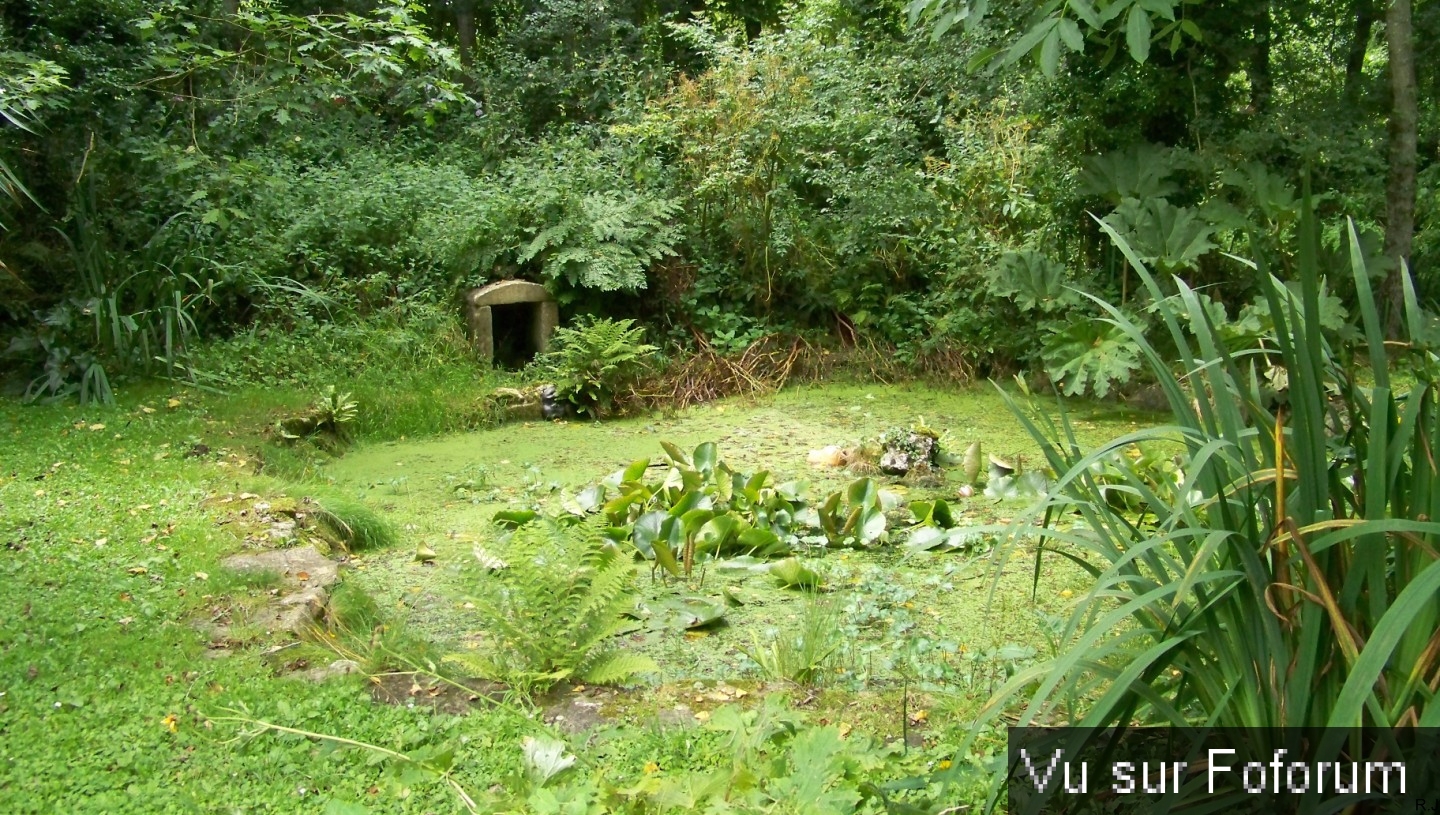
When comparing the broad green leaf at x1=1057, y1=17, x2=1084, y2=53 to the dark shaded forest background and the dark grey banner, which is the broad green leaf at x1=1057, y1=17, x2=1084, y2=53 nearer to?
the dark grey banner

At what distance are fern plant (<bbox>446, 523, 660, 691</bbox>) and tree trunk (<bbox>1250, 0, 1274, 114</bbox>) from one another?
611cm

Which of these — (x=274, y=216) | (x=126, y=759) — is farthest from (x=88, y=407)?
(x=126, y=759)

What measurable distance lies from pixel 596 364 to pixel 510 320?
62.5 inches

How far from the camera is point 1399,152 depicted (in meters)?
7.33

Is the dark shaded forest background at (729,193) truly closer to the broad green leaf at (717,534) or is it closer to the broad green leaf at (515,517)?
the broad green leaf at (515,517)

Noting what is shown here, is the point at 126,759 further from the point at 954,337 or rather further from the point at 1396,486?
the point at 954,337

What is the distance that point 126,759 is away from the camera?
2.57 m

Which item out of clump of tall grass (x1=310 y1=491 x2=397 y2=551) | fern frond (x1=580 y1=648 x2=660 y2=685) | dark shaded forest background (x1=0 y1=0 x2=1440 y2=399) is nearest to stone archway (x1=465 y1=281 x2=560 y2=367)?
dark shaded forest background (x1=0 y1=0 x2=1440 y2=399)

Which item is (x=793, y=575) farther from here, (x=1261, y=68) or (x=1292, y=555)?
→ (x=1261, y=68)

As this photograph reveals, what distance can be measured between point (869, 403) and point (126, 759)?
572 cm

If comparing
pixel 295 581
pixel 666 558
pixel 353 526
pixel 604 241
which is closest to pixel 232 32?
pixel 604 241

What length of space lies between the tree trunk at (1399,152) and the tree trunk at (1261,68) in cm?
70

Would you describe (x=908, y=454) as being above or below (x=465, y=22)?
below

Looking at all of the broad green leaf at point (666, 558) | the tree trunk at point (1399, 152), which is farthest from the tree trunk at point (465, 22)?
the broad green leaf at point (666, 558)
